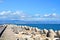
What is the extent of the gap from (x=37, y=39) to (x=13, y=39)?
3.05 m

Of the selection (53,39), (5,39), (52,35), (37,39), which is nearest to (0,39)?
(5,39)

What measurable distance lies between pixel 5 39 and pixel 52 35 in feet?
19.6

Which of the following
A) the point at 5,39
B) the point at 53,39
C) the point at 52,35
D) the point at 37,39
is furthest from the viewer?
the point at 52,35

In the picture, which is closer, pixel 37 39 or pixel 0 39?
pixel 0 39

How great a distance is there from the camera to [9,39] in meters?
5.25

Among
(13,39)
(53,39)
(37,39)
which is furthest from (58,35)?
(13,39)

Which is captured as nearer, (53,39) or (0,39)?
(0,39)

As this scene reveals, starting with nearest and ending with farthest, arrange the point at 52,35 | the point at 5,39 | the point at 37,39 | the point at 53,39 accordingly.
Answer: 1. the point at 5,39
2. the point at 37,39
3. the point at 53,39
4. the point at 52,35

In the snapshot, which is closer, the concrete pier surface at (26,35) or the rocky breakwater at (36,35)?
the concrete pier surface at (26,35)

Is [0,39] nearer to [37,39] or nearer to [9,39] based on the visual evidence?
[9,39]

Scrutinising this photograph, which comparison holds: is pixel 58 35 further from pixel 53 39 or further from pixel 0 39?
pixel 0 39

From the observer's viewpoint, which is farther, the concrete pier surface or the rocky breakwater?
the rocky breakwater

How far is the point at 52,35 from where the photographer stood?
11.0 meters

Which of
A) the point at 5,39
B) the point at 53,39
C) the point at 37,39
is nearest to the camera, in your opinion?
the point at 5,39
